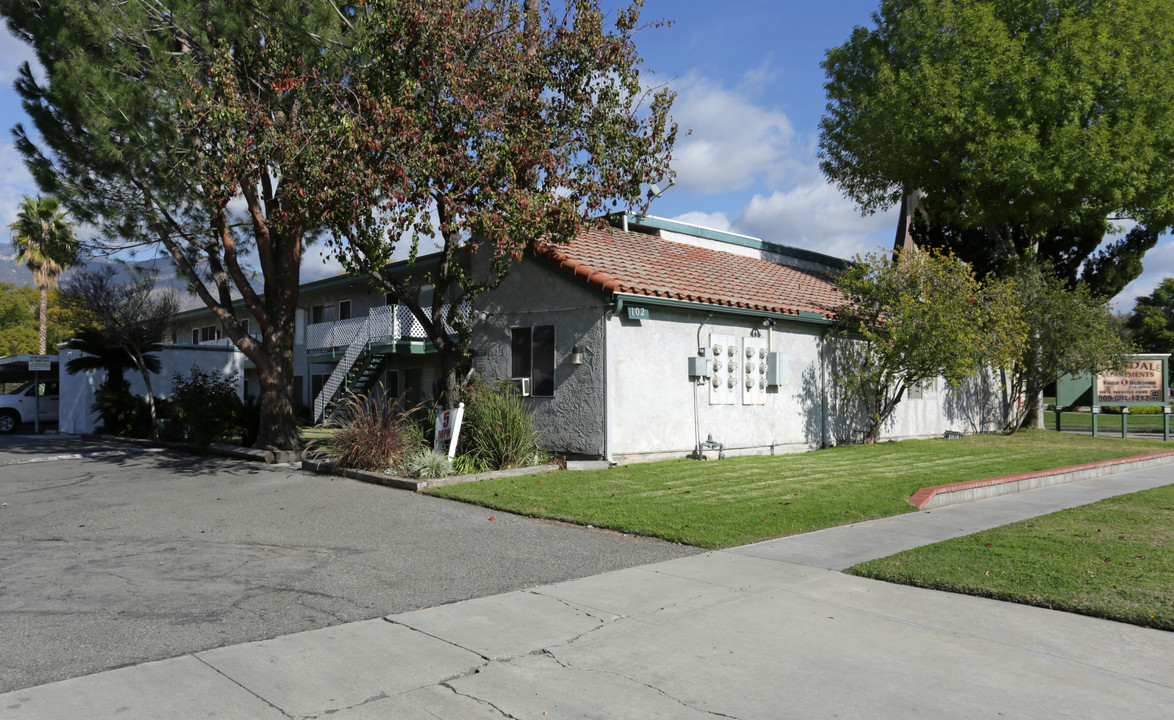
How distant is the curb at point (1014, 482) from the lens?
1110cm

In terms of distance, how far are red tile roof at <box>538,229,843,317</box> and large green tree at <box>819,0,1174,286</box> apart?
16.8 feet

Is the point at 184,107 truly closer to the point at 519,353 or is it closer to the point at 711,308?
the point at 519,353

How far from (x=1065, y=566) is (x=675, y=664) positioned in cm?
419

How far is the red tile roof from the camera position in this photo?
15281mm

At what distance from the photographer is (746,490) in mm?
11719

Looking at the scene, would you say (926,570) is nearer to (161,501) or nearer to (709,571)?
(709,571)

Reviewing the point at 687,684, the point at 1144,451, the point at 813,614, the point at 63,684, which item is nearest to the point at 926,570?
the point at 813,614

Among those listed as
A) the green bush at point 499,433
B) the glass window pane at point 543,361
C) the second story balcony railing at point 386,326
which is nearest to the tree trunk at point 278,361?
the second story balcony railing at point 386,326

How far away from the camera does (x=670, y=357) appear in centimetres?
1550

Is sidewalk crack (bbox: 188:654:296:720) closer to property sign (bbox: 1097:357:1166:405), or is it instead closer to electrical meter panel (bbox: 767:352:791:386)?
electrical meter panel (bbox: 767:352:791:386)

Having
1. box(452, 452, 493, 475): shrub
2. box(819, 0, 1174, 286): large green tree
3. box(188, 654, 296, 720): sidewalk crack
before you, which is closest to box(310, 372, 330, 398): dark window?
box(452, 452, 493, 475): shrub

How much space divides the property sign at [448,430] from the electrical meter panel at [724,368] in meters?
4.98

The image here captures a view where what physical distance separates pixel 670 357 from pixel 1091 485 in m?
7.24

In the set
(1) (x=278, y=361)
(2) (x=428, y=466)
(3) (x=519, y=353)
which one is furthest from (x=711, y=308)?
(1) (x=278, y=361)
